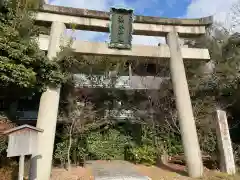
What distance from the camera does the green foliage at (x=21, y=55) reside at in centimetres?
787

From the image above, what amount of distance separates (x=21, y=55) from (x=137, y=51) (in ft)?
13.9

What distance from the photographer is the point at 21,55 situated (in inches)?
318

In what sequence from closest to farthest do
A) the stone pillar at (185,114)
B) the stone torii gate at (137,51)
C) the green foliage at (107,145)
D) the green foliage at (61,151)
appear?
the stone torii gate at (137,51)
the stone pillar at (185,114)
the green foliage at (61,151)
the green foliage at (107,145)

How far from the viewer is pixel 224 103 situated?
508 inches

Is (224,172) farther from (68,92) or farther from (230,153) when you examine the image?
(68,92)

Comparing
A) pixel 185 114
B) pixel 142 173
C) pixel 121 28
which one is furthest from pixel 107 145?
pixel 121 28

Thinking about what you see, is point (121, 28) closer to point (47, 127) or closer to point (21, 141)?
point (47, 127)

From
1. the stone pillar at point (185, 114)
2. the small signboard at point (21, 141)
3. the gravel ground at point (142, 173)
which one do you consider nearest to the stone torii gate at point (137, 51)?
the stone pillar at point (185, 114)

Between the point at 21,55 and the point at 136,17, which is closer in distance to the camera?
the point at 21,55

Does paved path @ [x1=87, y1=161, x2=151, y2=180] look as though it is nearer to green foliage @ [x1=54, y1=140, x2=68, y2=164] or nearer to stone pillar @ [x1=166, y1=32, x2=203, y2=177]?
green foliage @ [x1=54, y1=140, x2=68, y2=164]

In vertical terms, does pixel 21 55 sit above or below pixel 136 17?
below

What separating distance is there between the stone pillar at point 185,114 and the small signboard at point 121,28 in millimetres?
1742

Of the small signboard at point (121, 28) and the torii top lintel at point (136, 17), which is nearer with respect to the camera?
the torii top lintel at point (136, 17)

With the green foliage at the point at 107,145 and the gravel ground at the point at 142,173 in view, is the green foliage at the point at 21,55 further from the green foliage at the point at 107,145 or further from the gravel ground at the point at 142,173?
the green foliage at the point at 107,145
